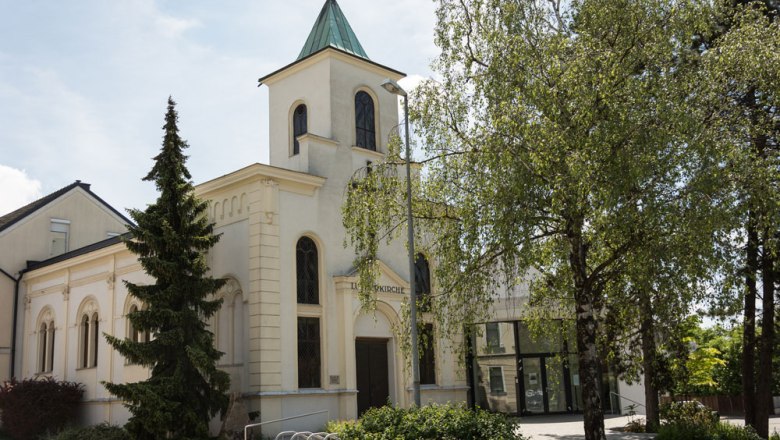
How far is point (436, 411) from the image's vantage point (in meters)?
15.3

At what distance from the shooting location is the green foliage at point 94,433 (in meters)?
23.3

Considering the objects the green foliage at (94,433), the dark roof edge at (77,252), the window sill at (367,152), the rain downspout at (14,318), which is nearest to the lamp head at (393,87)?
the window sill at (367,152)

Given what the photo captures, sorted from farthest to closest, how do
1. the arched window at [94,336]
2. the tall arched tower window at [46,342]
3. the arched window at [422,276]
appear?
the tall arched tower window at [46,342] → the arched window at [94,336] → the arched window at [422,276]

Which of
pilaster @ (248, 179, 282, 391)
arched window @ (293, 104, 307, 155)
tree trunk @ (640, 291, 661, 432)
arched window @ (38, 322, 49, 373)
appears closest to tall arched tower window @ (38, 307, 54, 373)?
arched window @ (38, 322, 49, 373)

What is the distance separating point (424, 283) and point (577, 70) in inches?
521

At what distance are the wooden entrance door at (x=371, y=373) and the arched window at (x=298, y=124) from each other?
7146mm

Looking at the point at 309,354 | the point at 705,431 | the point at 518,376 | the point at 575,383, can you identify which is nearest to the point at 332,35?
the point at 309,354

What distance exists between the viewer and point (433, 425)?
48.1ft

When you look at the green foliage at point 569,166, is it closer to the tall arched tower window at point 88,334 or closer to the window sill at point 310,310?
the window sill at point 310,310

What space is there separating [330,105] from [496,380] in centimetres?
1303

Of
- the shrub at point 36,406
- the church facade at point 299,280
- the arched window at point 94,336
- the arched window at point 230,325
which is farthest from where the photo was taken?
the arched window at point 94,336

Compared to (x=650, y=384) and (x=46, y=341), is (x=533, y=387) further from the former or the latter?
(x=46, y=341)

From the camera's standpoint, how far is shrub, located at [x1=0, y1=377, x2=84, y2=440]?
1046 inches

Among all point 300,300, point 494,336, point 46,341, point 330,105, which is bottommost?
point 494,336
